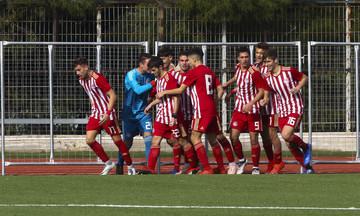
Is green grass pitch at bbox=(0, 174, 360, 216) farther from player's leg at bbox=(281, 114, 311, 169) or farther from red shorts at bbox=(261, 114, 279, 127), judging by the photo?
red shorts at bbox=(261, 114, 279, 127)

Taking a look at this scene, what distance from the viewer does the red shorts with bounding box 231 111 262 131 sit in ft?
41.5

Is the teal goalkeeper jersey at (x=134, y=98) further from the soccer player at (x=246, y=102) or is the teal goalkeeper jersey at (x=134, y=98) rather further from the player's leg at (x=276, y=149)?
the player's leg at (x=276, y=149)

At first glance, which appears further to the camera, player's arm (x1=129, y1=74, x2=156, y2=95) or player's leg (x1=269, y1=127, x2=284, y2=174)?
player's arm (x1=129, y1=74, x2=156, y2=95)

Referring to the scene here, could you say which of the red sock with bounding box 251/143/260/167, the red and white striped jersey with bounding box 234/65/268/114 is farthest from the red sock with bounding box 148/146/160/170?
the red sock with bounding box 251/143/260/167

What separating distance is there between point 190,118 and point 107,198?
4010mm

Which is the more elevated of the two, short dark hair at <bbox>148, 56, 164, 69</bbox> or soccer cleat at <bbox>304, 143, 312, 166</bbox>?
short dark hair at <bbox>148, 56, 164, 69</bbox>

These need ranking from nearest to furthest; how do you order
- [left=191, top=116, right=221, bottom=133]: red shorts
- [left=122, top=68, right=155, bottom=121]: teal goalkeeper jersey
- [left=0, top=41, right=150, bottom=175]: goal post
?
[left=191, top=116, right=221, bottom=133]: red shorts
[left=122, top=68, right=155, bottom=121]: teal goalkeeper jersey
[left=0, top=41, right=150, bottom=175]: goal post

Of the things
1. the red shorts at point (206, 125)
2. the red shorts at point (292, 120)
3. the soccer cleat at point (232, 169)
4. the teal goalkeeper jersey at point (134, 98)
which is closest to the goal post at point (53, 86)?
the teal goalkeeper jersey at point (134, 98)

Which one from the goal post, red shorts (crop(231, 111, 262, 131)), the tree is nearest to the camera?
red shorts (crop(231, 111, 262, 131))

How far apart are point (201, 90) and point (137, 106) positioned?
1.33 m

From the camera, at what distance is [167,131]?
12609 mm

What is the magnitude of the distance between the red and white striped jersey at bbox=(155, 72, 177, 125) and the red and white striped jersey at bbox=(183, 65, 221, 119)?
0.34 metres

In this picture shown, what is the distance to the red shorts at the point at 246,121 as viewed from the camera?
12.7m

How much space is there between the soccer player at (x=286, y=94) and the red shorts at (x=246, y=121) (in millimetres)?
339
